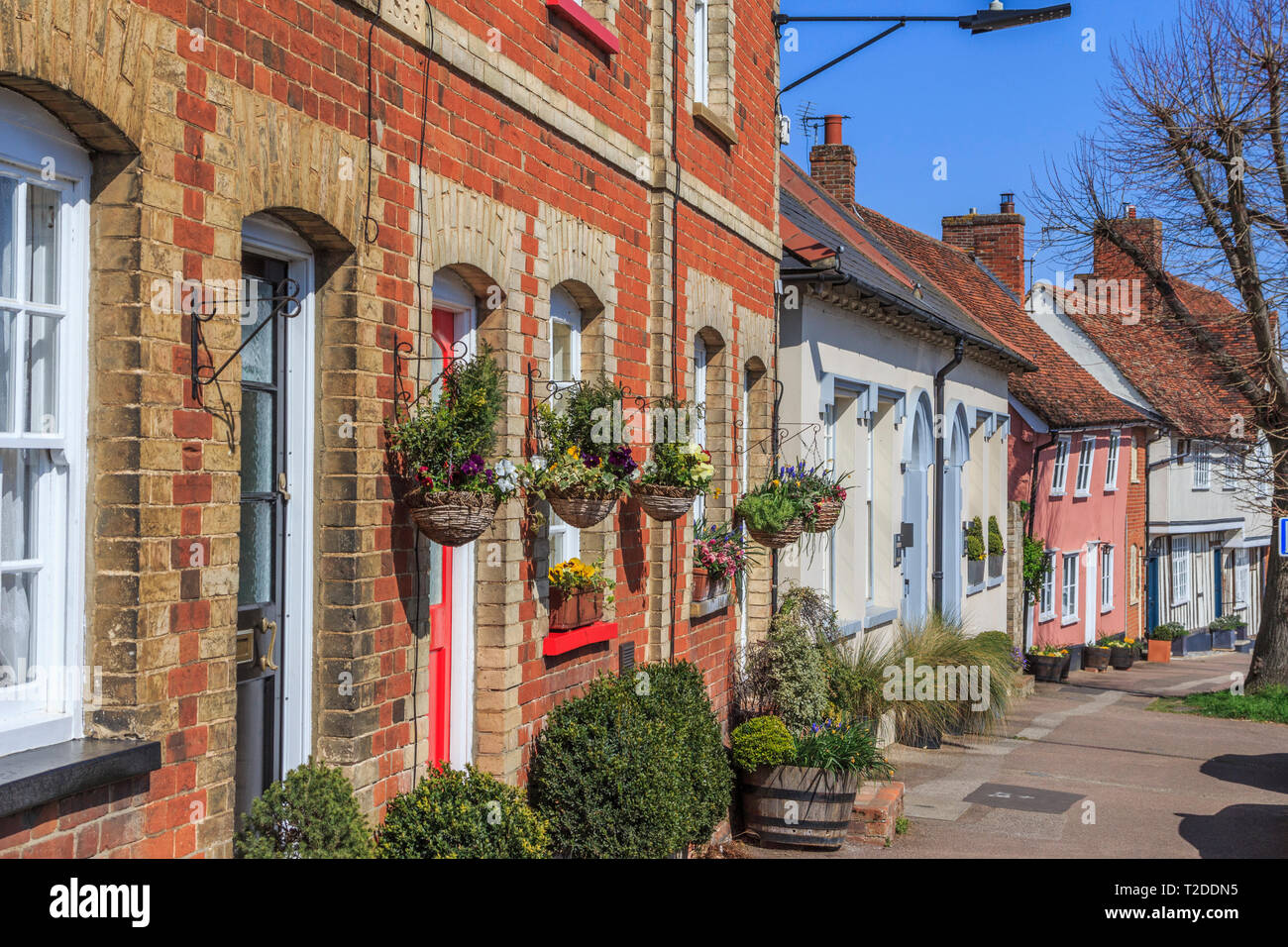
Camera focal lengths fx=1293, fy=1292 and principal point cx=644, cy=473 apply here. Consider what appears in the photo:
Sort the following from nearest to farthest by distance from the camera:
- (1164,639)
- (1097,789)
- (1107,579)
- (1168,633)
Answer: (1097,789) → (1107,579) → (1164,639) → (1168,633)

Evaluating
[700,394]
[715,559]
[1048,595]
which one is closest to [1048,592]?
[1048,595]

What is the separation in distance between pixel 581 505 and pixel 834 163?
16.4 metres

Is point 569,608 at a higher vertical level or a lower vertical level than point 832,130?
→ lower

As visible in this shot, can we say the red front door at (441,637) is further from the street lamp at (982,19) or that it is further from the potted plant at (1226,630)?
the potted plant at (1226,630)

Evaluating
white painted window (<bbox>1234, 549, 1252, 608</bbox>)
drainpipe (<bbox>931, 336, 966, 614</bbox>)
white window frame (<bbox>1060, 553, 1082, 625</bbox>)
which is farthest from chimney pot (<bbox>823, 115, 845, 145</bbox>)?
white painted window (<bbox>1234, 549, 1252, 608</bbox>)

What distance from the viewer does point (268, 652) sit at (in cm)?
480

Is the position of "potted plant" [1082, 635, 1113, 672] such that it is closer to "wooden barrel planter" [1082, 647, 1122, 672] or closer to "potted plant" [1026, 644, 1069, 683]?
"wooden barrel planter" [1082, 647, 1122, 672]

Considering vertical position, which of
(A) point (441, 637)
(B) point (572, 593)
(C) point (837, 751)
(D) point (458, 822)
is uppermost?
(B) point (572, 593)

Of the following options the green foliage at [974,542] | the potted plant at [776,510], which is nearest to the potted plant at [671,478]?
the potted plant at [776,510]

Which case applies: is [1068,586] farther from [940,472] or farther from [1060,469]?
[940,472]

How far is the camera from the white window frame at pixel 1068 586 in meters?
27.2

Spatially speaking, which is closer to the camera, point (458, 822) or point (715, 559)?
point (458, 822)

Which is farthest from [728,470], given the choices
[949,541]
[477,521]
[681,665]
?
[949,541]

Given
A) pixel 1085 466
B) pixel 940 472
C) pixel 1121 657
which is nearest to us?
pixel 940 472
